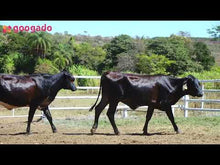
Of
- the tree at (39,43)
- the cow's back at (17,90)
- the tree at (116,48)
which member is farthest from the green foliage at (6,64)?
the cow's back at (17,90)

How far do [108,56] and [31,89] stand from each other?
51.0 m

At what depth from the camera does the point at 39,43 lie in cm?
5300

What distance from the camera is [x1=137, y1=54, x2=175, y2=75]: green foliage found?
5031 cm

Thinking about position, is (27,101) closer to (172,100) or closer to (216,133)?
(172,100)

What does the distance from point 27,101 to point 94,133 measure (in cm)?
188

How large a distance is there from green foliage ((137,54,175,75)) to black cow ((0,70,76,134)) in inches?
1590

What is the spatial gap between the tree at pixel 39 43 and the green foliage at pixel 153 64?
13892 mm

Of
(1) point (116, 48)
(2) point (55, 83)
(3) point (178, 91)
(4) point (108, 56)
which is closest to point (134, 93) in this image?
(3) point (178, 91)

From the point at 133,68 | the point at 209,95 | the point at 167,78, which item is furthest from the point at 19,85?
the point at 133,68

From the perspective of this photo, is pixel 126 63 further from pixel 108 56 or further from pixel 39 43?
pixel 39 43

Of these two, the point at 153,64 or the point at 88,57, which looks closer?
the point at 153,64

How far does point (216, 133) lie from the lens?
368 inches

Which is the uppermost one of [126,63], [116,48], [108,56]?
[116,48]

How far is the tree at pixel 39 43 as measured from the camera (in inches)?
2089
